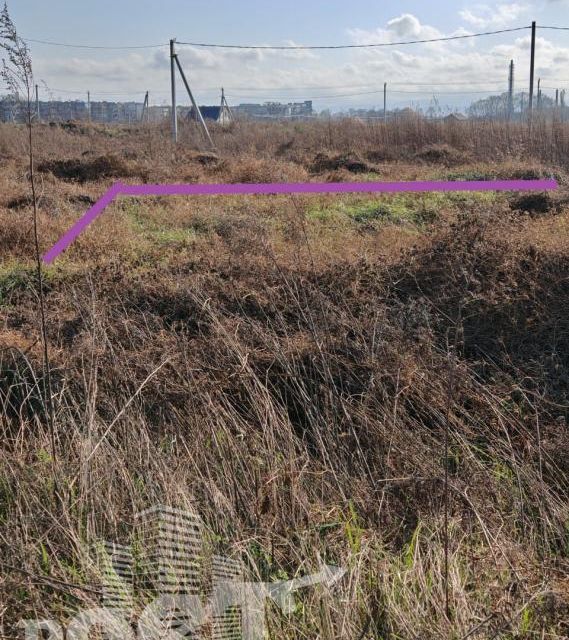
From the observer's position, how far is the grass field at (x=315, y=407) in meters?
2.32

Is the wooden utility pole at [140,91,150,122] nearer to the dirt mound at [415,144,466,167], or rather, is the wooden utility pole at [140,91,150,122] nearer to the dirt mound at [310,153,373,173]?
the dirt mound at [310,153,373,173]

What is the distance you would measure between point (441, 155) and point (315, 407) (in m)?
12.0

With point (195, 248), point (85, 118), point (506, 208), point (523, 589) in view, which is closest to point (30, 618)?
point (523, 589)

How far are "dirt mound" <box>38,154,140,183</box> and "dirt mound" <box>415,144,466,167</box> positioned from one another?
6.25 m

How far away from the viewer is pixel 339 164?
13.0 metres

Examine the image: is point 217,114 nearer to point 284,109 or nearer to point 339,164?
point 284,109

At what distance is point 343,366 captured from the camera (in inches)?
165

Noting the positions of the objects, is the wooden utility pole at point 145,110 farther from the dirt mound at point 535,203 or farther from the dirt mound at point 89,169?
the dirt mound at point 535,203

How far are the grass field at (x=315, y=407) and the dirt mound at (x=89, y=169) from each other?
341cm

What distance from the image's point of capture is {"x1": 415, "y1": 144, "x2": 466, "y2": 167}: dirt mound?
1369cm

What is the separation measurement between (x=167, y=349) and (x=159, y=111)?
24.4 m
